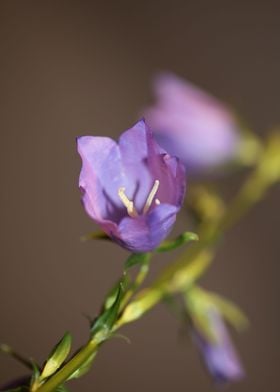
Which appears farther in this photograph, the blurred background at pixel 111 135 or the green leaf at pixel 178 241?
the blurred background at pixel 111 135

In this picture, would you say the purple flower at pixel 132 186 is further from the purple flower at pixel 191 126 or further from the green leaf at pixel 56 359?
the purple flower at pixel 191 126

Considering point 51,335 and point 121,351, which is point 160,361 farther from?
point 51,335

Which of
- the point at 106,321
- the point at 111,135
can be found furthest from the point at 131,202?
the point at 111,135

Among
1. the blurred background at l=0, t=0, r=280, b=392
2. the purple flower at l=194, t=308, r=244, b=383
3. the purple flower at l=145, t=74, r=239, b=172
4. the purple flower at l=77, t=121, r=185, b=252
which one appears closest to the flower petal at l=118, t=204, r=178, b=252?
the purple flower at l=77, t=121, r=185, b=252

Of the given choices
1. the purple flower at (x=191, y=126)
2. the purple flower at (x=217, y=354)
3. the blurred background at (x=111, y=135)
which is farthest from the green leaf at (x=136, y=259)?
the blurred background at (x=111, y=135)

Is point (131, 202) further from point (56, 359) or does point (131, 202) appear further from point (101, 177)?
point (56, 359)

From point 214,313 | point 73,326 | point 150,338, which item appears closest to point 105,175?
point 214,313
